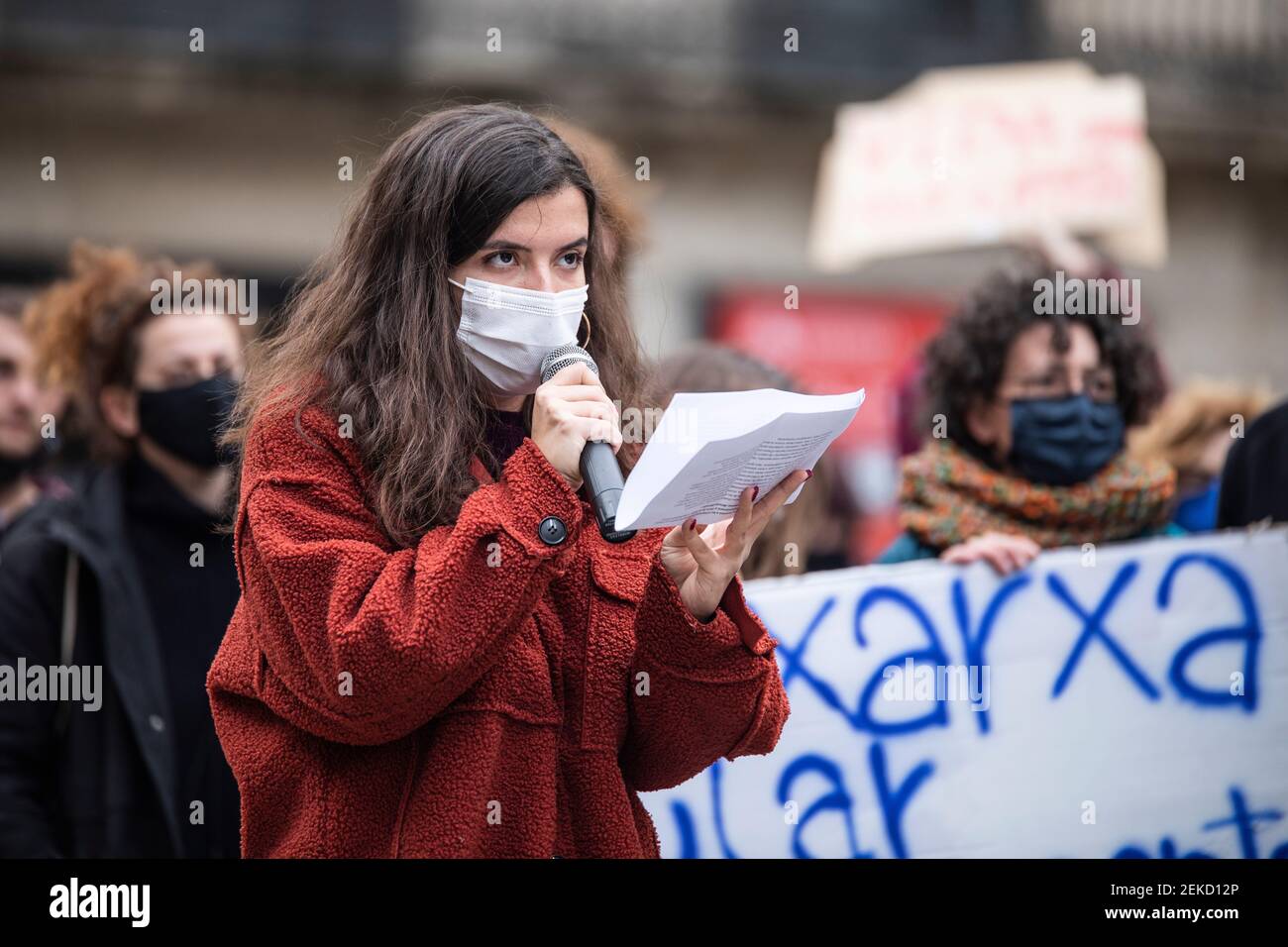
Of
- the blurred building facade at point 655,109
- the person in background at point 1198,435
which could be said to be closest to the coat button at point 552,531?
the person in background at point 1198,435

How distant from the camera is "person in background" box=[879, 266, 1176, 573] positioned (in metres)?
3.77

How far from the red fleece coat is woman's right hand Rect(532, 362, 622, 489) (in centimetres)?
2

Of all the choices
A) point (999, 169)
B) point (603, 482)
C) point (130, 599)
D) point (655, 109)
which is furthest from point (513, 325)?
point (655, 109)

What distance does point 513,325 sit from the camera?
92.7 inches

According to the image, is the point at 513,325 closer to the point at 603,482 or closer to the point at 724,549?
the point at 603,482

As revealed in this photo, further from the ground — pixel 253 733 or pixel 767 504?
pixel 767 504

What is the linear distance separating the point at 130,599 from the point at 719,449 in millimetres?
1891

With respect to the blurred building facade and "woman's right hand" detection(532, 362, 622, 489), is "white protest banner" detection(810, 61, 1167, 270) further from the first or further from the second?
the blurred building facade

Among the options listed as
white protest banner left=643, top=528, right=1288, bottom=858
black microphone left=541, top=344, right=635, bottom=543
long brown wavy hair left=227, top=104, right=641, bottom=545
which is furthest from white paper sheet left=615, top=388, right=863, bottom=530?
white protest banner left=643, top=528, right=1288, bottom=858
